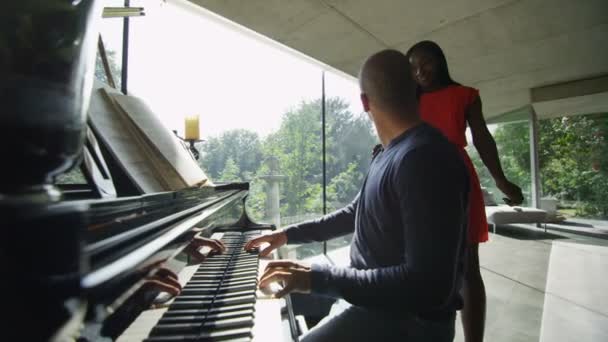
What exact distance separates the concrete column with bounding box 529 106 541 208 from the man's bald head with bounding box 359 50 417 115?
7009 mm

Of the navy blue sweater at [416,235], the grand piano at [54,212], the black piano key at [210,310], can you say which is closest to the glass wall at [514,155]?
the navy blue sweater at [416,235]

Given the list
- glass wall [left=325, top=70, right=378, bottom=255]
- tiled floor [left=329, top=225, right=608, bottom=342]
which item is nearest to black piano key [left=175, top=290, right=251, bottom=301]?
tiled floor [left=329, top=225, right=608, bottom=342]

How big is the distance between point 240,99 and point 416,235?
4038 millimetres

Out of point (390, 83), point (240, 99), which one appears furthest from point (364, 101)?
point (240, 99)

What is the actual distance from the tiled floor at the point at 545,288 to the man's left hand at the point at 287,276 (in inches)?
71.0

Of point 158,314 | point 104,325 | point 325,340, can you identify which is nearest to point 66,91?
point 104,325

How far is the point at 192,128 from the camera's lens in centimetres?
187

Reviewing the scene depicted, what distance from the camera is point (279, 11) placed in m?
2.87

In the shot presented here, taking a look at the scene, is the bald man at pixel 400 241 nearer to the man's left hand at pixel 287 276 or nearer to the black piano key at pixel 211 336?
the man's left hand at pixel 287 276

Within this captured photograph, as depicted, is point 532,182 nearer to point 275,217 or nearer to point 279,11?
point 275,217

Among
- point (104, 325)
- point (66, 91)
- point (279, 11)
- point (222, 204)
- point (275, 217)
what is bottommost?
point (275, 217)

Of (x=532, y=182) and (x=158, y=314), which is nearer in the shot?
(x=158, y=314)

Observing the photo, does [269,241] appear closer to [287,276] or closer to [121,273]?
[287,276]

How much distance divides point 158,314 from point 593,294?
362cm
